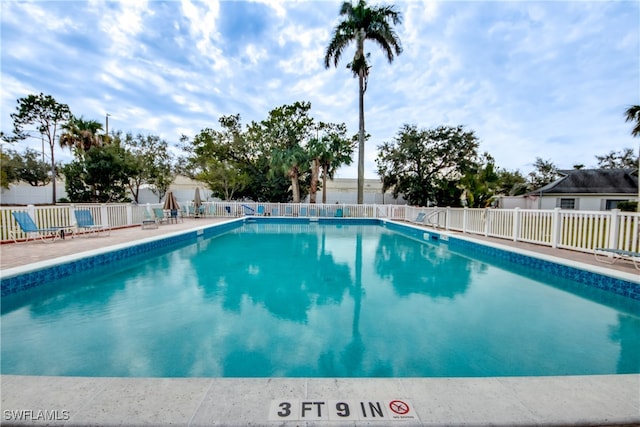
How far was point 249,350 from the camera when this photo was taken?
2.59 metres

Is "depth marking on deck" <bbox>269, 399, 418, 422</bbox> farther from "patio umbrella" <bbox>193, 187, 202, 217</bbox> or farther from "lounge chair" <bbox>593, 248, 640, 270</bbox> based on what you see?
"patio umbrella" <bbox>193, 187, 202, 217</bbox>

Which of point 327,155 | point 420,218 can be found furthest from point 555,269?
point 327,155

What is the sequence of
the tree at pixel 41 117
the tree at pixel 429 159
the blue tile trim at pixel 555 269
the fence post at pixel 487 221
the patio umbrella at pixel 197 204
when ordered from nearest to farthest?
the blue tile trim at pixel 555 269 → the fence post at pixel 487 221 → the patio umbrella at pixel 197 204 → the tree at pixel 429 159 → the tree at pixel 41 117

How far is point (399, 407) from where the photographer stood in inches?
58.4

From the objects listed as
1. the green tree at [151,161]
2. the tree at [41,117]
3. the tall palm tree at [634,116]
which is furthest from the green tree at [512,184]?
the tree at [41,117]

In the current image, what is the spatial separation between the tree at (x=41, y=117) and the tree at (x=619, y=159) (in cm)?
4916

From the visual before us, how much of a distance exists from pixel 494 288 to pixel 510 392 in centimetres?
346

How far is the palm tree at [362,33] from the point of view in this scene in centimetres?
1498

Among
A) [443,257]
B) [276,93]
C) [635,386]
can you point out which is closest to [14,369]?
[635,386]

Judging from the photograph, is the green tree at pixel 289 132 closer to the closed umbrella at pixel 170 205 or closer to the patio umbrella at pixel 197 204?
the patio umbrella at pixel 197 204

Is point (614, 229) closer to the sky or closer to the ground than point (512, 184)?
closer to the ground

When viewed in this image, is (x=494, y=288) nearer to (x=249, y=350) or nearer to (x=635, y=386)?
(x=635, y=386)

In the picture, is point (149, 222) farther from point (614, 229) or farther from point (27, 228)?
point (614, 229)

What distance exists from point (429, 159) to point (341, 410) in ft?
64.4
